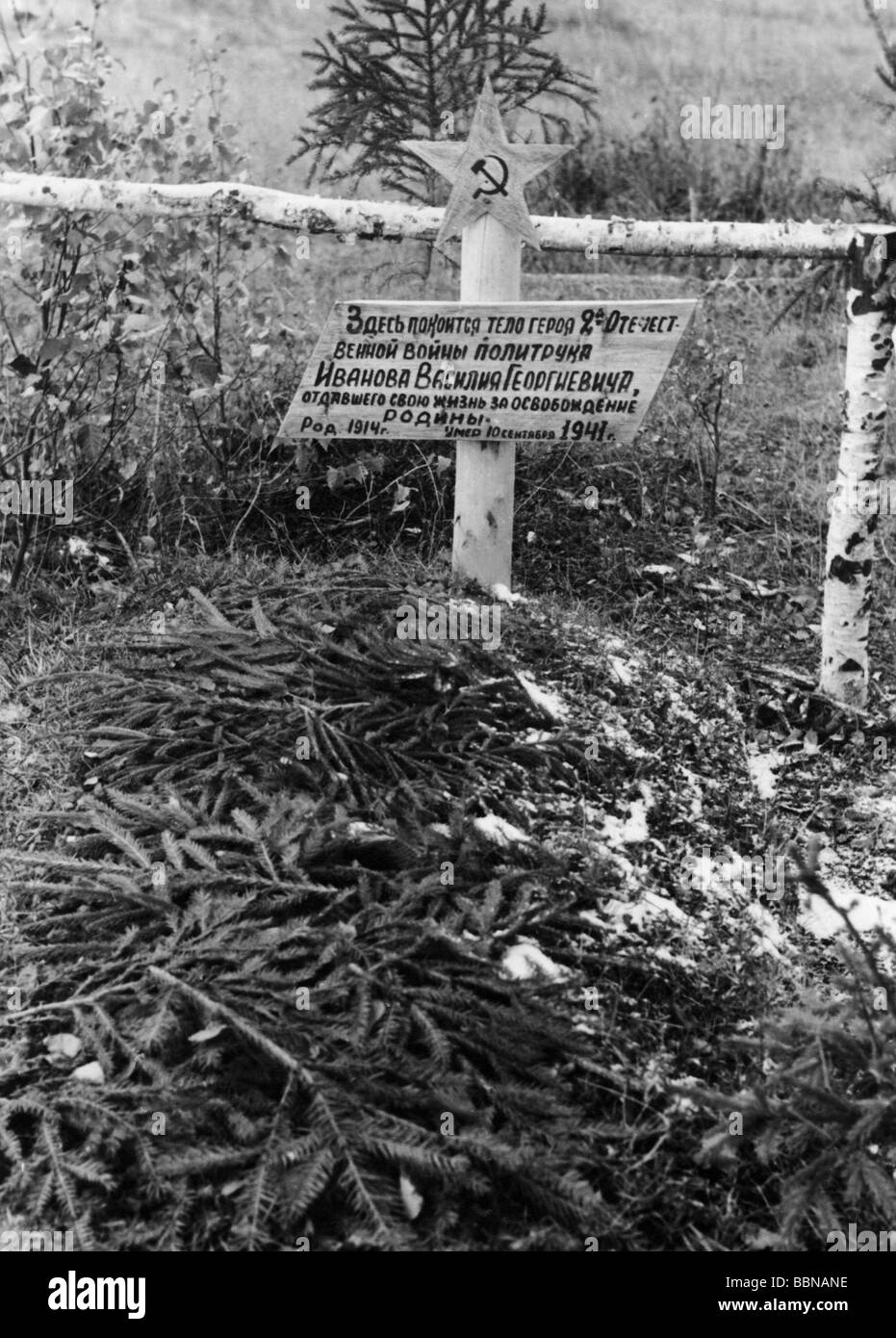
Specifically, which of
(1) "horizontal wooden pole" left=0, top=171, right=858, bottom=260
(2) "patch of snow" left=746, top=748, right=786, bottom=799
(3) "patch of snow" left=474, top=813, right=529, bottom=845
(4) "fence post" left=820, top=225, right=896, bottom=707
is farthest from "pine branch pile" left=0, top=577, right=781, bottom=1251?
(1) "horizontal wooden pole" left=0, top=171, right=858, bottom=260

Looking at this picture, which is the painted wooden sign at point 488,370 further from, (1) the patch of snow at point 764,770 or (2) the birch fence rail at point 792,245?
(1) the patch of snow at point 764,770

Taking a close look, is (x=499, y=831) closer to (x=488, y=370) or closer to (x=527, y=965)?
(x=527, y=965)

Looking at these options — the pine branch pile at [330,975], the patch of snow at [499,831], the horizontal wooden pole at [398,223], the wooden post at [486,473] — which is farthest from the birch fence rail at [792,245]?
the patch of snow at [499,831]

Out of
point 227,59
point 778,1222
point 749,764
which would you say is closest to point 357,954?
point 778,1222

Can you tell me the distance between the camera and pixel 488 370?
4.91m

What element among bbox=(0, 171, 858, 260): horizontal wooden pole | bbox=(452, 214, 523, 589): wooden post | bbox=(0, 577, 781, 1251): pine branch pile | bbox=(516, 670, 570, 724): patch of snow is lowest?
bbox=(0, 577, 781, 1251): pine branch pile

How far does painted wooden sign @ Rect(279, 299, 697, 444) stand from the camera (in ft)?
15.9

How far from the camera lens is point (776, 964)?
4.00 m

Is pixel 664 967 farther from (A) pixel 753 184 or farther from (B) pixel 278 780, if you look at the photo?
(A) pixel 753 184

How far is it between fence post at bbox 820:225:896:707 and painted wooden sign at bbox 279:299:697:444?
0.61 m

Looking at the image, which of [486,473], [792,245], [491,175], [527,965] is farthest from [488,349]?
[527,965]

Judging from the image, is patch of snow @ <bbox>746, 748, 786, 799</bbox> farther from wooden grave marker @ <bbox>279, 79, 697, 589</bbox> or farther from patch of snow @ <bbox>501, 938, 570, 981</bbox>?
patch of snow @ <bbox>501, 938, 570, 981</bbox>

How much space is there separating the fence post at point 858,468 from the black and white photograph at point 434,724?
0.05ft
